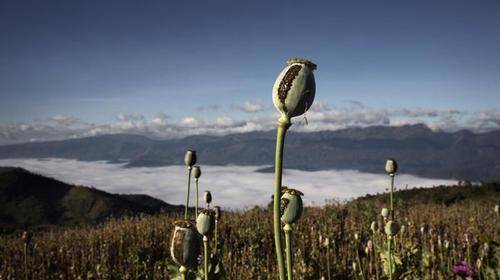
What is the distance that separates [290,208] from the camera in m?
1.23

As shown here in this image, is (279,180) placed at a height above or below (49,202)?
above

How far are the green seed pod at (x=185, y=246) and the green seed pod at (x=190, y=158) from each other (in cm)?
134

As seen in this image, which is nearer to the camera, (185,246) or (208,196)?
(185,246)

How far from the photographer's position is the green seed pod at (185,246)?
1401 millimetres

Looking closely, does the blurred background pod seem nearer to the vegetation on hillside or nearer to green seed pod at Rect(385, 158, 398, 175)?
the vegetation on hillside

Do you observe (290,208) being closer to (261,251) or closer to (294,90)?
(294,90)

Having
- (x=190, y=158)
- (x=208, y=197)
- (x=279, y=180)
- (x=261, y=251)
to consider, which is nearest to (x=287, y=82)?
(x=279, y=180)

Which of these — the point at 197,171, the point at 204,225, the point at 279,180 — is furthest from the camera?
the point at 197,171

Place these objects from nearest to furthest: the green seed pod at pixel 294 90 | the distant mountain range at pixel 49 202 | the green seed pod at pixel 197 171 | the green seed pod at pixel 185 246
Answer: the green seed pod at pixel 294 90, the green seed pod at pixel 185 246, the green seed pod at pixel 197 171, the distant mountain range at pixel 49 202

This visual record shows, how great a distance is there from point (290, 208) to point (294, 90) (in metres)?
0.38

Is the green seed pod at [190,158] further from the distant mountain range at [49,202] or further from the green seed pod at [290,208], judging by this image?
the distant mountain range at [49,202]

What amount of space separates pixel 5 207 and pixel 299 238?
22.3 meters

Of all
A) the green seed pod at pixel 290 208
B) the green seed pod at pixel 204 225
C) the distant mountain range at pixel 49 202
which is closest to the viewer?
the green seed pod at pixel 290 208

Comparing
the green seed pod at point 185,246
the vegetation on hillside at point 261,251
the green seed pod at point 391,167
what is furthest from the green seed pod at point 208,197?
the green seed pod at point 185,246
